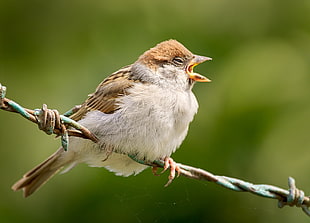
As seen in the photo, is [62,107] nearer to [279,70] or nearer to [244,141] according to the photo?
[244,141]

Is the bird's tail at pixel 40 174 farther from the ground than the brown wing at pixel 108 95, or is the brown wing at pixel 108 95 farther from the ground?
the brown wing at pixel 108 95

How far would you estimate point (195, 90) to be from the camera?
171 inches

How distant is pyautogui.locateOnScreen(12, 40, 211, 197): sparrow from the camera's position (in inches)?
138

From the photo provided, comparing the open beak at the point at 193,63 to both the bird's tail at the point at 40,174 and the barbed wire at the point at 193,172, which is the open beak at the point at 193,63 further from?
the bird's tail at the point at 40,174

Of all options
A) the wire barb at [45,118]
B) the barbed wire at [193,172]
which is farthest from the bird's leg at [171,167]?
the wire barb at [45,118]

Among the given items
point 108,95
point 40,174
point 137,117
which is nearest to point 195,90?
point 108,95

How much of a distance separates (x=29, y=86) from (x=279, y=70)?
5.47ft

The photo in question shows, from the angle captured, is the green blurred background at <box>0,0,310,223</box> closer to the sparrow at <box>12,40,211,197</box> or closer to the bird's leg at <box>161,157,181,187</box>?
the sparrow at <box>12,40,211,197</box>

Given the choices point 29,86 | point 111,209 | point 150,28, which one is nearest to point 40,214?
point 111,209

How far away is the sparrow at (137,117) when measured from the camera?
3500 millimetres

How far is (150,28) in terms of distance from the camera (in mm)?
4477

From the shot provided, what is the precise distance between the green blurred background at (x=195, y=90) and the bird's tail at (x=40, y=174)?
0.06 metres

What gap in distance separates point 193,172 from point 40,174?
50.4 inches

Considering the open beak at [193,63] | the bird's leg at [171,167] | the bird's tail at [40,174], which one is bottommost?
the bird's tail at [40,174]
